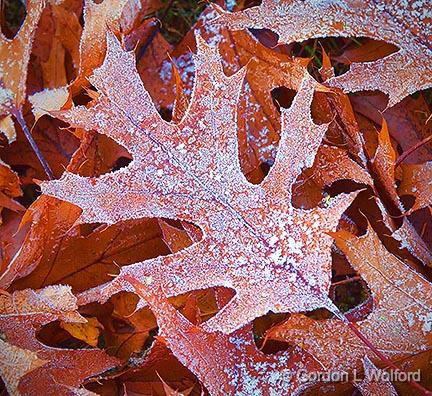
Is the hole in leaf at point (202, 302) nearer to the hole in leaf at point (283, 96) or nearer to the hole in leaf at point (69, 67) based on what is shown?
the hole in leaf at point (283, 96)

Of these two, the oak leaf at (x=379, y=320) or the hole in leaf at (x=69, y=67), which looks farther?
the hole in leaf at (x=69, y=67)

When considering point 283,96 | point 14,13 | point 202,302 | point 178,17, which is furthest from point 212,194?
point 14,13

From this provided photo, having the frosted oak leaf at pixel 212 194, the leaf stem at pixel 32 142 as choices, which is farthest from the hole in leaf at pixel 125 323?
the leaf stem at pixel 32 142

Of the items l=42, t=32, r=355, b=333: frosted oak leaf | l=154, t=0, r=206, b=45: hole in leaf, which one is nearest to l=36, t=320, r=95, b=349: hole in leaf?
l=42, t=32, r=355, b=333: frosted oak leaf

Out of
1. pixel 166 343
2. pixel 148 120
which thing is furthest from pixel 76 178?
pixel 166 343

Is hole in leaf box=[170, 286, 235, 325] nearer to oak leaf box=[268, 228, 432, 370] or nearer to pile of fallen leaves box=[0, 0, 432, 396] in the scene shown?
pile of fallen leaves box=[0, 0, 432, 396]

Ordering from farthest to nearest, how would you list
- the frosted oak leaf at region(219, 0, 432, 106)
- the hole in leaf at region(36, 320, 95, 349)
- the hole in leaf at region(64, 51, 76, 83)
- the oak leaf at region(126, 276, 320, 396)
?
1. the hole in leaf at region(64, 51, 76, 83)
2. the hole in leaf at region(36, 320, 95, 349)
3. the frosted oak leaf at region(219, 0, 432, 106)
4. the oak leaf at region(126, 276, 320, 396)

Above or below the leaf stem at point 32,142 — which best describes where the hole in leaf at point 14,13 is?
above

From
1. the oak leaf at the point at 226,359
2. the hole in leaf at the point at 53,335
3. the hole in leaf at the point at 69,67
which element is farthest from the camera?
the hole in leaf at the point at 69,67
